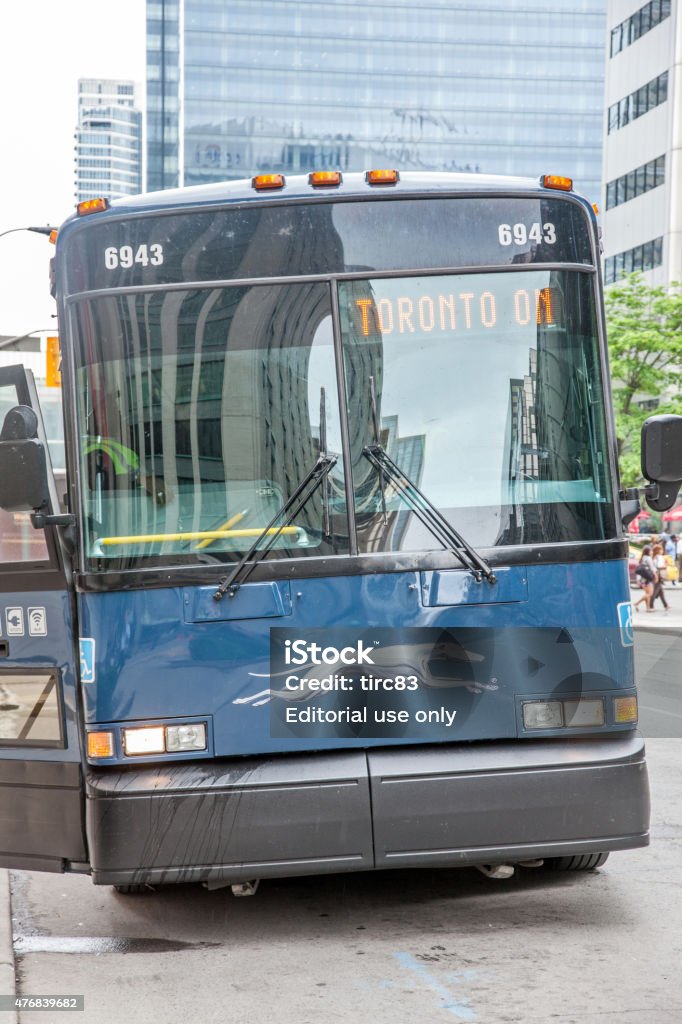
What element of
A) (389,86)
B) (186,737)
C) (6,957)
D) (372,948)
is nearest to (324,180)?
(186,737)

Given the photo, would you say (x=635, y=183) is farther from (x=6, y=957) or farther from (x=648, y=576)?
(x=6, y=957)

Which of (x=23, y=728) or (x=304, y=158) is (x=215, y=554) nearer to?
(x=23, y=728)

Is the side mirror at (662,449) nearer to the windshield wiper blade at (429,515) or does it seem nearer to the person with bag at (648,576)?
the windshield wiper blade at (429,515)

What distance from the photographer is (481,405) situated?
531 cm

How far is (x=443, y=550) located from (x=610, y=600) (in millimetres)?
750

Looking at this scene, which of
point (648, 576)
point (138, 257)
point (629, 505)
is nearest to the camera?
point (138, 257)

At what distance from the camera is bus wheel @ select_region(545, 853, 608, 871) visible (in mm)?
6268

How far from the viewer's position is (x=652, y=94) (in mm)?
58750

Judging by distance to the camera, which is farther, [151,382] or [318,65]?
[318,65]

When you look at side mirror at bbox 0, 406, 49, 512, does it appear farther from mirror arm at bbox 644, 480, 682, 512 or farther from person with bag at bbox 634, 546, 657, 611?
person with bag at bbox 634, 546, 657, 611

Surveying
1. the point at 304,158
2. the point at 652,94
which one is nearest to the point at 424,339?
the point at 652,94

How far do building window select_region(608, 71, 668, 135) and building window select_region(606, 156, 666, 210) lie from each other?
254 cm

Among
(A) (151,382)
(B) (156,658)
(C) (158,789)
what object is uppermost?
(A) (151,382)

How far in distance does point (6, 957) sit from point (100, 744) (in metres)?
0.91
